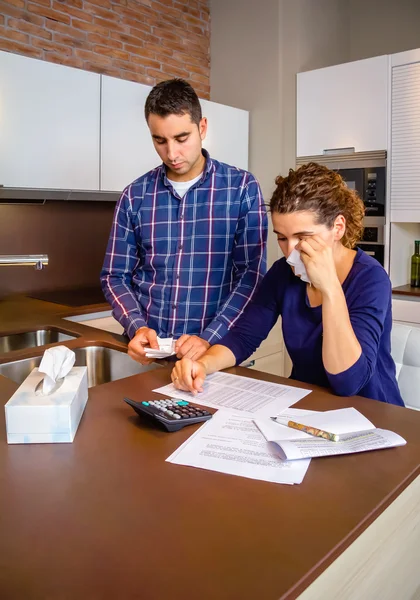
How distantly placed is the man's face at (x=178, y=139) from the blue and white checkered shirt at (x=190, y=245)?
91 millimetres

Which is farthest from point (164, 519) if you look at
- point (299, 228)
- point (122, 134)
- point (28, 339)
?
point (122, 134)

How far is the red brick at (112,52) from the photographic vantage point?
3094 millimetres

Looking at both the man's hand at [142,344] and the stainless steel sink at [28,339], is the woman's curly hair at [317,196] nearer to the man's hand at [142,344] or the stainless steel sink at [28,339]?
the man's hand at [142,344]

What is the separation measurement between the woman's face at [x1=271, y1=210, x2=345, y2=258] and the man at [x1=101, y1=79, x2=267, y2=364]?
0.43 meters

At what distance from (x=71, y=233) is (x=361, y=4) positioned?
2.59m

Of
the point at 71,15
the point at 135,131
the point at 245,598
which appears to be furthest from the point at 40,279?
the point at 245,598

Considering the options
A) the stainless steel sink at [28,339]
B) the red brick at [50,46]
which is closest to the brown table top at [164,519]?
the stainless steel sink at [28,339]

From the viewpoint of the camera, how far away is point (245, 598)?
0.57 meters

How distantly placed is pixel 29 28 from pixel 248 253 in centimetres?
186

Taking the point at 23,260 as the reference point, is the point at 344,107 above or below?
above

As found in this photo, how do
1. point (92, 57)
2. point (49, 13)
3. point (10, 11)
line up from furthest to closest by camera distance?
point (92, 57) → point (49, 13) → point (10, 11)

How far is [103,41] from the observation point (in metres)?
3.12

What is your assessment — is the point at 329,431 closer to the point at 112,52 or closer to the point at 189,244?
the point at 189,244

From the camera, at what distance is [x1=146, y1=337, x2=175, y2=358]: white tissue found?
4.66 ft
